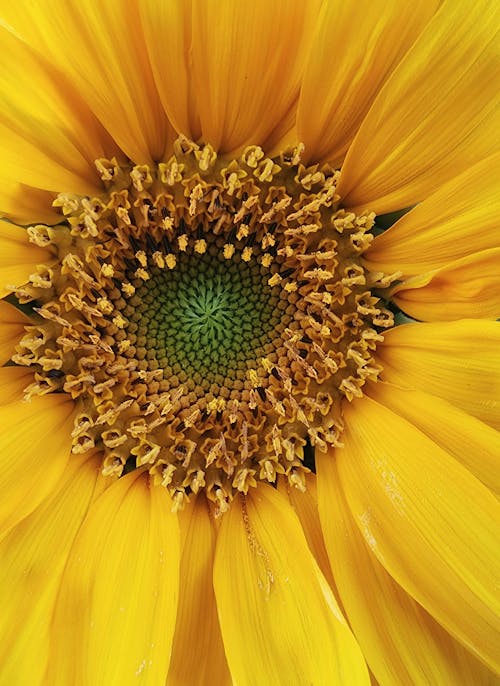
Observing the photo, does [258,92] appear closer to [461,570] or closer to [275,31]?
[275,31]

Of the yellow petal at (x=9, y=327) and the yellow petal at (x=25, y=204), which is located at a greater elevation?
the yellow petal at (x=25, y=204)

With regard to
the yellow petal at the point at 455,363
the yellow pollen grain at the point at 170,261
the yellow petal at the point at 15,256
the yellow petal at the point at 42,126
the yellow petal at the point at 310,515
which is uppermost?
the yellow petal at the point at 42,126

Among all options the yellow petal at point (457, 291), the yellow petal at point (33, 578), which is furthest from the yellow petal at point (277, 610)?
the yellow petal at point (457, 291)

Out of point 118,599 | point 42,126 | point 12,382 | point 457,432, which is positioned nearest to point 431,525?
point 457,432

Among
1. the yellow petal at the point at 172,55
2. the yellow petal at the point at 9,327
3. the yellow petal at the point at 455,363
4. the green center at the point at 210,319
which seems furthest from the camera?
the green center at the point at 210,319

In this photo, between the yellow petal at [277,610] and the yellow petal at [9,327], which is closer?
the yellow petal at [277,610]

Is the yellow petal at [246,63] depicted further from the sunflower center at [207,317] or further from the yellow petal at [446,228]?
the yellow petal at [446,228]

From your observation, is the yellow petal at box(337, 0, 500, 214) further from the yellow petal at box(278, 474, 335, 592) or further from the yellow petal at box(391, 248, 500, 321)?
the yellow petal at box(278, 474, 335, 592)

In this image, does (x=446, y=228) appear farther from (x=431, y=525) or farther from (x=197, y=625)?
(x=197, y=625)
